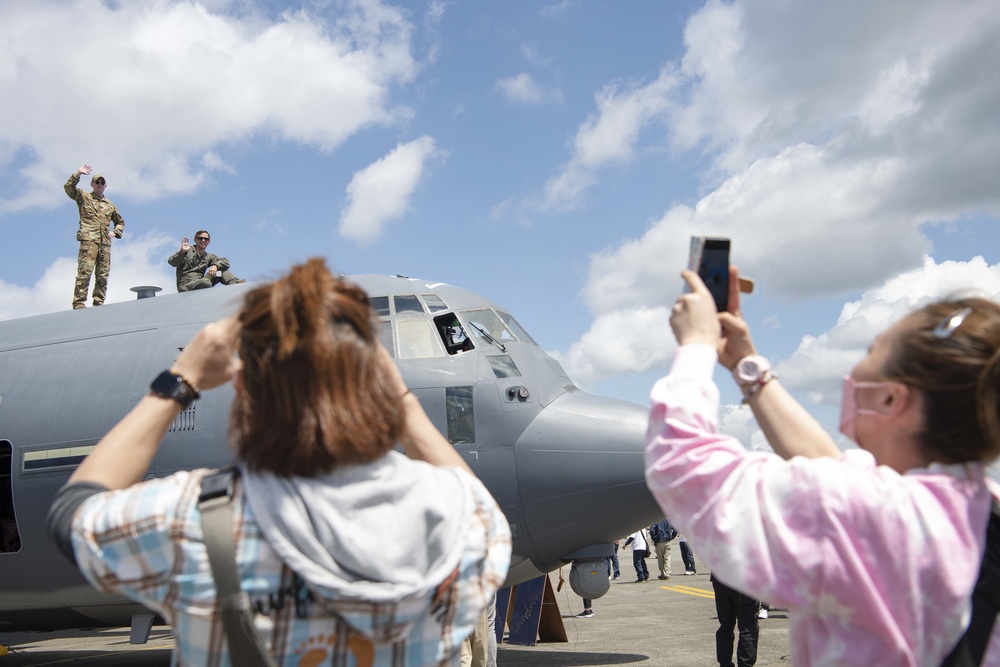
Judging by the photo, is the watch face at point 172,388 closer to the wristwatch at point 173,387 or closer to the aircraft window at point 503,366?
the wristwatch at point 173,387

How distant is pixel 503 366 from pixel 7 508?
598 centimetres

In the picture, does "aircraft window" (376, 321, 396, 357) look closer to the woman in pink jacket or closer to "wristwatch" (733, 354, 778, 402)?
"wristwatch" (733, 354, 778, 402)

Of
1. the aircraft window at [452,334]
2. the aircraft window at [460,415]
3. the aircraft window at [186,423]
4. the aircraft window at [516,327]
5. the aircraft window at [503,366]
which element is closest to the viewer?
the aircraft window at [460,415]

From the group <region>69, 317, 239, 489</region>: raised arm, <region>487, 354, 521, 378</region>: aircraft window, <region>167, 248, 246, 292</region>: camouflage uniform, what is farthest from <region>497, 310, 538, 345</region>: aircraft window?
<region>69, 317, 239, 489</region>: raised arm

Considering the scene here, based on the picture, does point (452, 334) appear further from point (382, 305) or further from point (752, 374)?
point (752, 374)

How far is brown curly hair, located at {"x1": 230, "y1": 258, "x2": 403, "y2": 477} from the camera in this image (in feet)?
5.90

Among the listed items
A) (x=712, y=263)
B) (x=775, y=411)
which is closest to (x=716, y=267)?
(x=712, y=263)

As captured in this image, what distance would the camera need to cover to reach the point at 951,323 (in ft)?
6.42

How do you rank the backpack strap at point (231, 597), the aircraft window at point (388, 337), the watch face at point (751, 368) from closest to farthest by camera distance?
the backpack strap at point (231, 597)
the watch face at point (751, 368)
the aircraft window at point (388, 337)

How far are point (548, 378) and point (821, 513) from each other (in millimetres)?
6348

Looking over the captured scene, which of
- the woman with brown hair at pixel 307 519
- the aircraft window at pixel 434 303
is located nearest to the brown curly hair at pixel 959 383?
the woman with brown hair at pixel 307 519

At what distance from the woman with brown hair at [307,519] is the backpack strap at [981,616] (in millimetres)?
1049

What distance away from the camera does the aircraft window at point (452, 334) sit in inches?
322

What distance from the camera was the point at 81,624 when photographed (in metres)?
8.52
